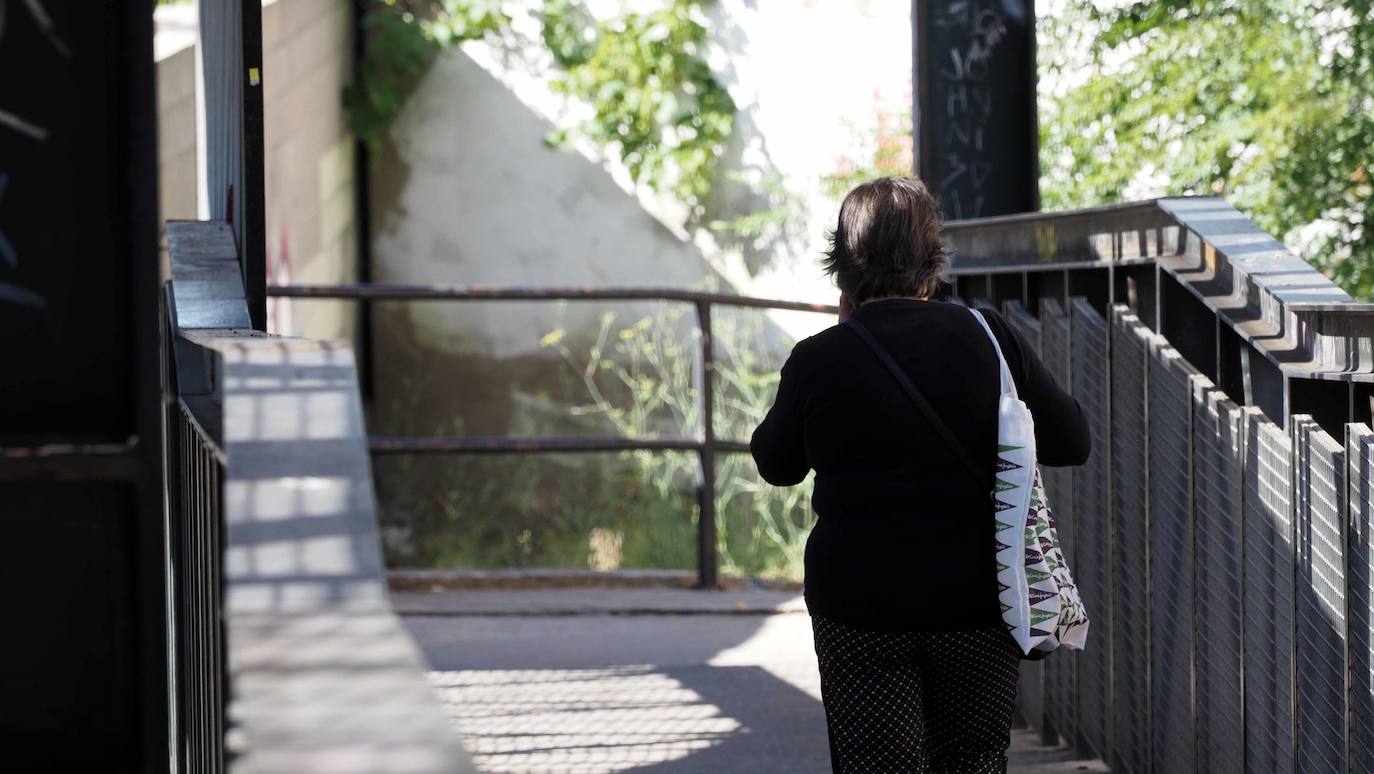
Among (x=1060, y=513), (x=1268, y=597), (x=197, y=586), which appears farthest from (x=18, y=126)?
(x=1060, y=513)

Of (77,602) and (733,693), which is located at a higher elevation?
(77,602)

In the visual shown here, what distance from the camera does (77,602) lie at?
6.20 feet

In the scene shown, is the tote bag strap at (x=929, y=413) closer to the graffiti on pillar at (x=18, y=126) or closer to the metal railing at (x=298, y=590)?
the metal railing at (x=298, y=590)

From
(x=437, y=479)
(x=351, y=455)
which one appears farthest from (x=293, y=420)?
(x=437, y=479)

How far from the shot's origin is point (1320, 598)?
2.58 meters

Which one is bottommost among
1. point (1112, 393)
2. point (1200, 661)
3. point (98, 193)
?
point (1200, 661)

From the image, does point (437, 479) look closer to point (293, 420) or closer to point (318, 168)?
point (318, 168)

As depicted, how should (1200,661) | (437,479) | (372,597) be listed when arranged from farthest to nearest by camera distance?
(437,479) → (1200,661) → (372,597)

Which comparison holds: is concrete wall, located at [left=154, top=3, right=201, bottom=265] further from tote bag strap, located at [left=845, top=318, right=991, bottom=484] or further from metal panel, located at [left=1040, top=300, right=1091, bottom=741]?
tote bag strap, located at [left=845, top=318, right=991, bottom=484]

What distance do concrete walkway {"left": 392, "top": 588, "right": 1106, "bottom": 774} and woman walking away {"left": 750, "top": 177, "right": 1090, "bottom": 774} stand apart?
127cm

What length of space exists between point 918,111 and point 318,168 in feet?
17.1

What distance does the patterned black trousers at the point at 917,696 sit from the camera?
7.77 feet

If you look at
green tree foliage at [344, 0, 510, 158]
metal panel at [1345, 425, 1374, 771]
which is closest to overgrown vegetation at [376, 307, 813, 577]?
green tree foliage at [344, 0, 510, 158]

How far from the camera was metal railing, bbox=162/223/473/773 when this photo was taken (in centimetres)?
116
